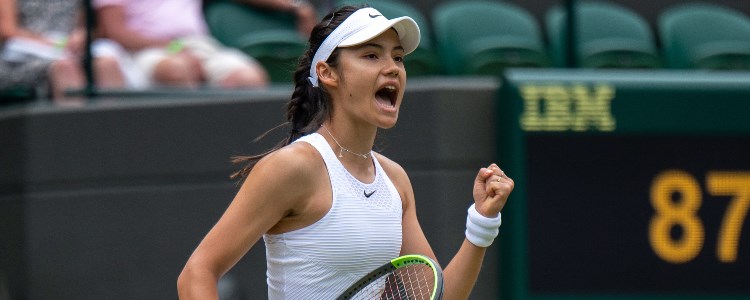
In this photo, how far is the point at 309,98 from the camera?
11.5 feet

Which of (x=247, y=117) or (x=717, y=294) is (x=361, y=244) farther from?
(x=717, y=294)

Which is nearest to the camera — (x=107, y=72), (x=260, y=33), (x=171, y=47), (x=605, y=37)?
(x=107, y=72)

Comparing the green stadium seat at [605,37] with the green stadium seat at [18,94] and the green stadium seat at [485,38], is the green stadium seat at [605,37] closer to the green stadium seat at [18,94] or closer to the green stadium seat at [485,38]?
the green stadium seat at [485,38]

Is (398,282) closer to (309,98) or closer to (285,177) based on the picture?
(285,177)

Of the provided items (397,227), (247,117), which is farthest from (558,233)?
(397,227)

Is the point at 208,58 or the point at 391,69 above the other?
the point at 391,69

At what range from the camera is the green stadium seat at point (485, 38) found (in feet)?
22.1

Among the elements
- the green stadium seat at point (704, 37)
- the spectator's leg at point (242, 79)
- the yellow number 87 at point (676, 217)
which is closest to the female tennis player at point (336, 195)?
the yellow number 87 at point (676, 217)

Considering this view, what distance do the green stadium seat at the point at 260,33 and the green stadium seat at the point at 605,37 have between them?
1.26m

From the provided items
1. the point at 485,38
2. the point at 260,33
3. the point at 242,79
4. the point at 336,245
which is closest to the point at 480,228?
the point at 336,245

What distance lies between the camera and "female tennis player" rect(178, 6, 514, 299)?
318 centimetres

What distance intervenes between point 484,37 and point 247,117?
70.9 inches

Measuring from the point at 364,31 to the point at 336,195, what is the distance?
0.39m

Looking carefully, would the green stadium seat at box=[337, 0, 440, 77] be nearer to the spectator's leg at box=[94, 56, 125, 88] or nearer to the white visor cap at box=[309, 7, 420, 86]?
the spectator's leg at box=[94, 56, 125, 88]
